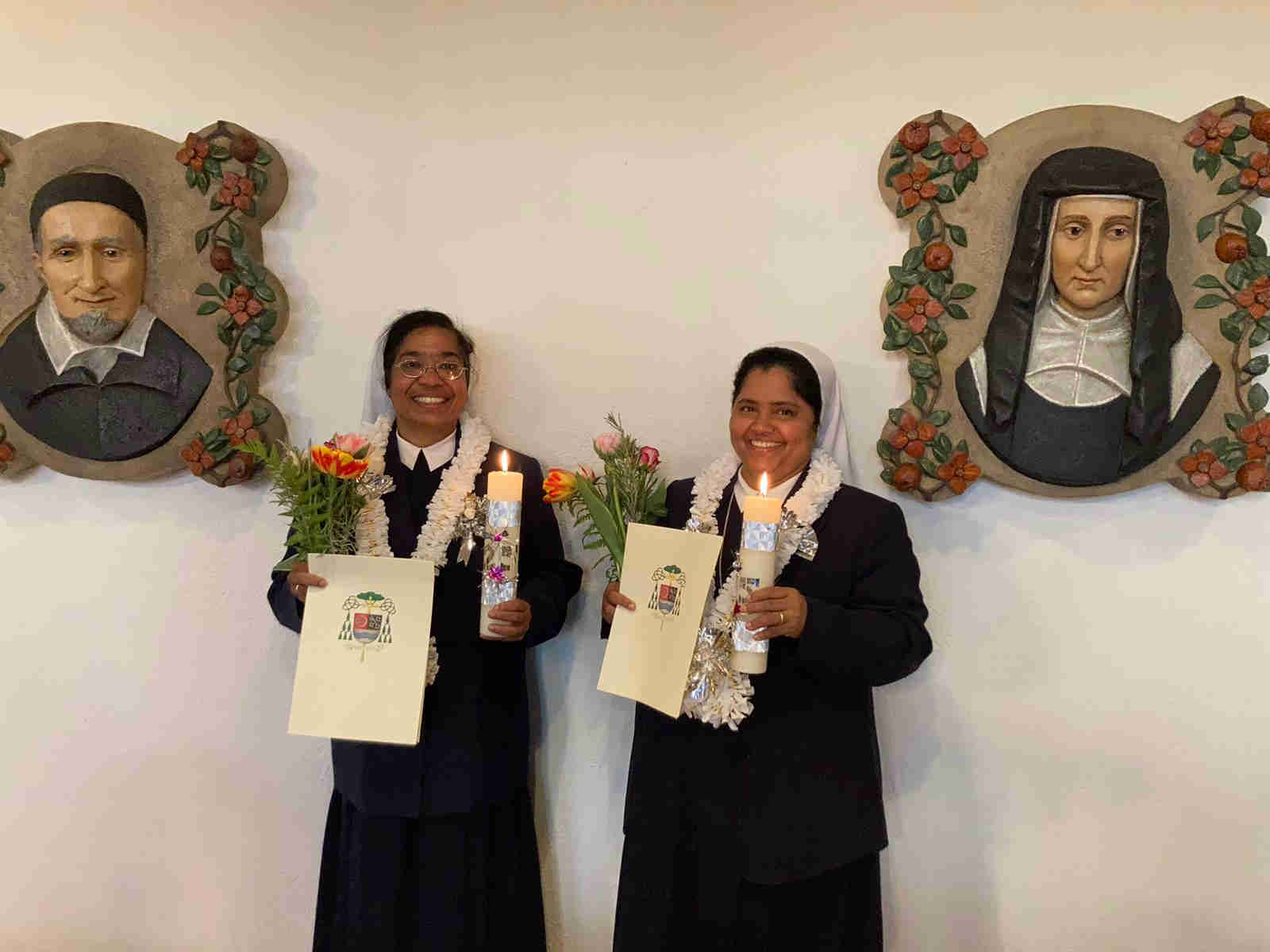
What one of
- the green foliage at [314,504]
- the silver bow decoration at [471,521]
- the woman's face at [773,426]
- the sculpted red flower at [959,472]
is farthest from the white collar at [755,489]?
the green foliage at [314,504]

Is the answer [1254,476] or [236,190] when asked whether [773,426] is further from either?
[236,190]

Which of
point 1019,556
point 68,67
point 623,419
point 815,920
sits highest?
point 68,67

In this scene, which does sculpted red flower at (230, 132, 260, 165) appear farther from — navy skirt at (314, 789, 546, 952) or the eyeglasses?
navy skirt at (314, 789, 546, 952)

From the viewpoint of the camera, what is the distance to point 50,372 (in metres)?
1.77

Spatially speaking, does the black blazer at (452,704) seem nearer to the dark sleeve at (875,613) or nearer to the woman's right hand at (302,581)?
Answer: the woman's right hand at (302,581)

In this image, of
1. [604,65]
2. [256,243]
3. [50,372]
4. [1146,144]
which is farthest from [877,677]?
[50,372]

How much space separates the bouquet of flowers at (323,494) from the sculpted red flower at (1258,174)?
1713 millimetres

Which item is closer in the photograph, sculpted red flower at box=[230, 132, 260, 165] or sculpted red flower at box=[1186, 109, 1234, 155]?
sculpted red flower at box=[1186, 109, 1234, 155]

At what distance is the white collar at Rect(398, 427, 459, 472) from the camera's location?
1.61 meters

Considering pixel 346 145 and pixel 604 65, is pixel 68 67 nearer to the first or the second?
pixel 346 145

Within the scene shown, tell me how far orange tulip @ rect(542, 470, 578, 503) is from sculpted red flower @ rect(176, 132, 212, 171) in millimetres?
1110

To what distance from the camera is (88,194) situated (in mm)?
1734

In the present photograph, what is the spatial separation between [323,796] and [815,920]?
1.14m

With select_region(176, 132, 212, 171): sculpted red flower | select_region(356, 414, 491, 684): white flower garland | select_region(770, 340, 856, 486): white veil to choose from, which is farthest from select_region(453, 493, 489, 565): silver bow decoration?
select_region(176, 132, 212, 171): sculpted red flower
